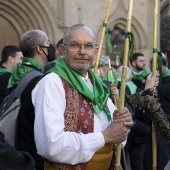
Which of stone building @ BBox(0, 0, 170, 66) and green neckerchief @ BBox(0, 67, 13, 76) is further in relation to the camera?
stone building @ BBox(0, 0, 170, 66)

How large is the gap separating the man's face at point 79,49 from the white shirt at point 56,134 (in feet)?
0.57

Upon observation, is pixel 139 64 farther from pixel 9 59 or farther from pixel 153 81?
pixel 153 81

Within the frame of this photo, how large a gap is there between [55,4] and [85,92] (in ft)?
50.0

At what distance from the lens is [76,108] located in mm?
3260

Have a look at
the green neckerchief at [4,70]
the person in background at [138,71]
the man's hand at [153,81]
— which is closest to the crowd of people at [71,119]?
the man's hand at [153,81]

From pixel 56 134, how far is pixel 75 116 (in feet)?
0.85

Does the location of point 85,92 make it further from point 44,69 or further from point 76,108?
point 44,69

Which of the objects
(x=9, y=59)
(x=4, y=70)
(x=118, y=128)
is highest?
(x=9, y=59)

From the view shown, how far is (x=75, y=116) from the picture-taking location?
3246 millimetres

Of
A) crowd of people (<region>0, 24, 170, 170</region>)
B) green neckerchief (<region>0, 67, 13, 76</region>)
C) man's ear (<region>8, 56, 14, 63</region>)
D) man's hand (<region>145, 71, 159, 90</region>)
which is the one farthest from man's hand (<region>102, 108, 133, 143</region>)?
man's ear (<region>8, 56, 14, 63</region>)

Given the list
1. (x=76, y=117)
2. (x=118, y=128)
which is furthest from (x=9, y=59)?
(x=118, y=128)

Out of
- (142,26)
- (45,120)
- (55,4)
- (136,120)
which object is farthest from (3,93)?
(142,26)

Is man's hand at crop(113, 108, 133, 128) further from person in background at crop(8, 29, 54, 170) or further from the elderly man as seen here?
person in background at crop(8, 29, 54, 170)

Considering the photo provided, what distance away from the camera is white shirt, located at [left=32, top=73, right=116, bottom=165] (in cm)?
304
